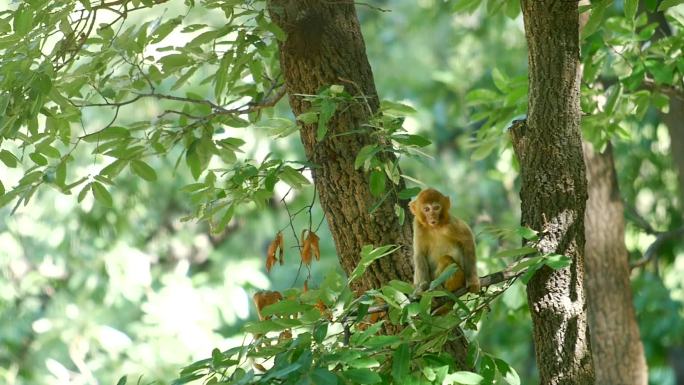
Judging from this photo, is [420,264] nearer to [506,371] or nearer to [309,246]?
[309,246]

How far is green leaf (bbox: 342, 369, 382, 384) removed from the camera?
2771 mm

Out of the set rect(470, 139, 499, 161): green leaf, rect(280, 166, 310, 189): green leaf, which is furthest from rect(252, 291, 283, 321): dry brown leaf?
rect(470, 139, 499, 161): green leaf

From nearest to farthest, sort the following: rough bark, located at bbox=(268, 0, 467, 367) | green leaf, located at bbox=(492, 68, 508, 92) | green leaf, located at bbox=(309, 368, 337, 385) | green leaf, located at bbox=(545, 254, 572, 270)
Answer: green leaf, located at bbox=(309, 368, 337, 385), green leaf, located at bbox=(545, 254, 572, 270), rough bark, located at bbox=(268, 0, 467, 367), green leaf, located at bbox=(492, 68, 508, 92)

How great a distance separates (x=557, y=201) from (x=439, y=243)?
58 centimetres

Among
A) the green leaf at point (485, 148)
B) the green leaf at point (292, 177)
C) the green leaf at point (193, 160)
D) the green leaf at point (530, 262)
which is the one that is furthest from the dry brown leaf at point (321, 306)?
the green leaf at point (485, 148)

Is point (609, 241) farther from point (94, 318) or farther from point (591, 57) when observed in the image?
point (94, 318)

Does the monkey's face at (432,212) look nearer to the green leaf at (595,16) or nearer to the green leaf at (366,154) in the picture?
the green leaf at (366,154)

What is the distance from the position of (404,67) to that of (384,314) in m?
9.15

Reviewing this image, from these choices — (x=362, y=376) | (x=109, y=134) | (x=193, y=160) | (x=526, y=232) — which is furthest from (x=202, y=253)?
(x=362, y=376)

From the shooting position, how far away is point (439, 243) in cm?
394

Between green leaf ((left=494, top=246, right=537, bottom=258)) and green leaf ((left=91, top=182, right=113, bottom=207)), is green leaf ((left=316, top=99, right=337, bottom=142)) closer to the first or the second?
green leaf ((left=494, top=246, right=537, bottom=258))

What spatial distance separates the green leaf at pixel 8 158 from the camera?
3.56 metres

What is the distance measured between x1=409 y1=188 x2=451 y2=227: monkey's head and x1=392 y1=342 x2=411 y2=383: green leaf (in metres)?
0.87

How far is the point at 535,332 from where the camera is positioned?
3.61 meters
